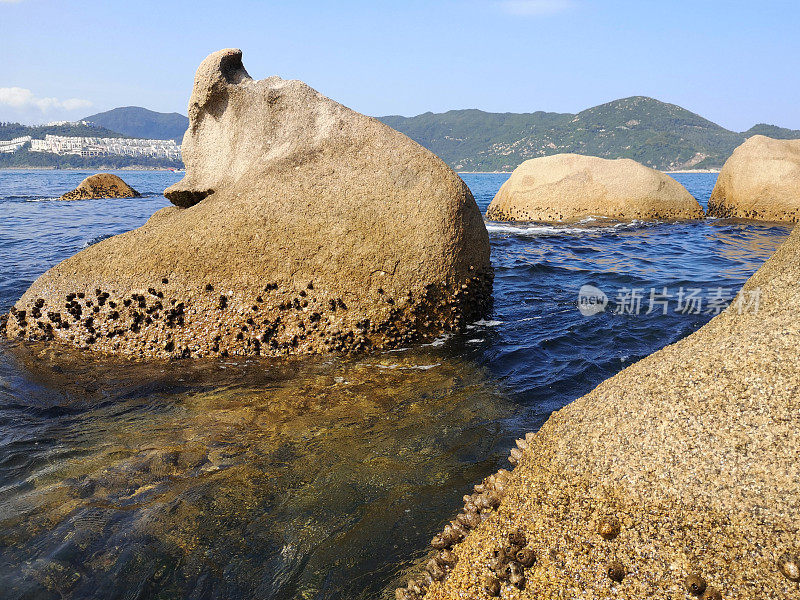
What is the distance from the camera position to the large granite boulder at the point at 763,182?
1828 centimetres

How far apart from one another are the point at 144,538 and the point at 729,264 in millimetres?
12621

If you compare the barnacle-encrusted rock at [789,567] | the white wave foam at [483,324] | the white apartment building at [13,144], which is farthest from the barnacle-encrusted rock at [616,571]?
the white apartment building at [13,144]

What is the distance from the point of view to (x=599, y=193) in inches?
781

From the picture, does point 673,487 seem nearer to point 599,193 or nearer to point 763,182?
point 599,193

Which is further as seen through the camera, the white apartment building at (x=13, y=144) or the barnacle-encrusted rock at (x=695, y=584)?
the white apartment building at (x=13, y=144)

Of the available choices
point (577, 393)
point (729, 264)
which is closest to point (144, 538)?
point (577, 393)

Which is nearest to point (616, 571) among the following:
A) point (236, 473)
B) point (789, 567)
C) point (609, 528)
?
point (609, 528)

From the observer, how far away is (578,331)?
757cm

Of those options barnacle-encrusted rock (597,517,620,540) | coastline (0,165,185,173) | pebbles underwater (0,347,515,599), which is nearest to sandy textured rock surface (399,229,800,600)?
barnacle-encrusted rock (597,517,620,540)

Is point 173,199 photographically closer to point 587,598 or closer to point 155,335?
point 155,335

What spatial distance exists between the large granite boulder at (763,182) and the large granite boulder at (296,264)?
16.1 m

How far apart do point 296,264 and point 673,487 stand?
4.83 metres

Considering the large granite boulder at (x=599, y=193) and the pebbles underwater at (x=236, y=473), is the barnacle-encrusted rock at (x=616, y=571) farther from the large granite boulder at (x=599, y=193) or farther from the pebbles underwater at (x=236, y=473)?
the large granite boulder at (x=599, y=193)

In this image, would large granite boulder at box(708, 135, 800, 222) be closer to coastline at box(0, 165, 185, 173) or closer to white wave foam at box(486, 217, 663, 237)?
white wave foam at box(486, 217, 663, 237)
